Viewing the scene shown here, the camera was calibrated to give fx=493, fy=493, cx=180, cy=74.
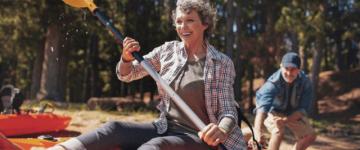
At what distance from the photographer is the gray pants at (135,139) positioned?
253 cm

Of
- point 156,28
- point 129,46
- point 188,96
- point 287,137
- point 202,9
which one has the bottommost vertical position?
point 287,137

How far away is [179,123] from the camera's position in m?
2.76

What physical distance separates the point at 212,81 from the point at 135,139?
1.74 feet

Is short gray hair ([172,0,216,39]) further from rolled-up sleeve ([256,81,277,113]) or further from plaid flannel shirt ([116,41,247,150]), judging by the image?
rolled-up sleeve ([256,81,277,113])

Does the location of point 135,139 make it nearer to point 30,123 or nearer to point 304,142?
point 304,142

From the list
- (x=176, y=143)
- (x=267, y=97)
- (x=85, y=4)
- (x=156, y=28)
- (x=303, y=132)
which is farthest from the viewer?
(x=156, y=28)

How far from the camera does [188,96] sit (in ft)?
9.00

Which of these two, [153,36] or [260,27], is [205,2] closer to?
[153,36]

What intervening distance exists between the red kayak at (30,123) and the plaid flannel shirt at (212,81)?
4.60m

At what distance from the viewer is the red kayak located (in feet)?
23.0

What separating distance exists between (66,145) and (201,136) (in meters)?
0.68

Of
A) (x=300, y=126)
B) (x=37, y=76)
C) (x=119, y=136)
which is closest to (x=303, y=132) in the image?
(x=300, y=126)

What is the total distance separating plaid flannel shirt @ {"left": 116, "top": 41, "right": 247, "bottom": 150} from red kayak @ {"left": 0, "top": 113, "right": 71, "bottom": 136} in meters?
4.60

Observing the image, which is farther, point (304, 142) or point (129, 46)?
point (304, 142)
